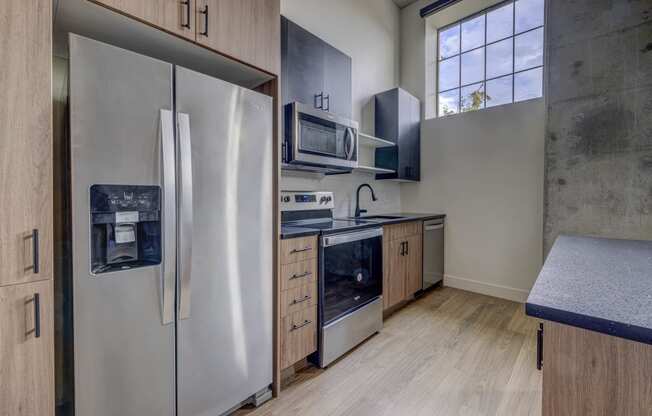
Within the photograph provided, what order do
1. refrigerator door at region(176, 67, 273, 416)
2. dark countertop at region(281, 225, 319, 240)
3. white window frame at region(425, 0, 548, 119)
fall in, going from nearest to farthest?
refrigerator door at region(176, 67, 273, 416) < dark countertop at region(281, 225, 319, 240) < white window frame at region(425, 0, 548, 119)

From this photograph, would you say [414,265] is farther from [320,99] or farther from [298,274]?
[320,99]

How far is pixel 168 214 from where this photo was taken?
123 centimetres

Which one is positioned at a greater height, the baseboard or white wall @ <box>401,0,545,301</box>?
white wall @ <box>401,0,545,301</box>

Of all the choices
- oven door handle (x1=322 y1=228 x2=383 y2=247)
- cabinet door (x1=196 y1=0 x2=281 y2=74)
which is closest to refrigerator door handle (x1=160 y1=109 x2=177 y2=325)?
cabinet door (x1=196 y1=0 x2=281 y2=74)

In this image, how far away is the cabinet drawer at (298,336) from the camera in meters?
1.76

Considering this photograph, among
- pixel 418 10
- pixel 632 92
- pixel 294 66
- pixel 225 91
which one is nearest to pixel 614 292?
pixel 225 91

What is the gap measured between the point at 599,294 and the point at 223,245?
1405 mm

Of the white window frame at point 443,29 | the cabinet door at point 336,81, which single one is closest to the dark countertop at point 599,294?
the cabinet door at point 336,81

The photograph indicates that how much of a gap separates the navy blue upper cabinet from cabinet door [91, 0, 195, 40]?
909mm

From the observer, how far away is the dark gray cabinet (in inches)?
136

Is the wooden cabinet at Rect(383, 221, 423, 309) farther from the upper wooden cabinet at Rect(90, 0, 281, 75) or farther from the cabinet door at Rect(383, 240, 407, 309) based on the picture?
the upper wooden cabinet at Rect(90, 0, 281, 75)

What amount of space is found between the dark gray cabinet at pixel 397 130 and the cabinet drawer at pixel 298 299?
2.04 meters

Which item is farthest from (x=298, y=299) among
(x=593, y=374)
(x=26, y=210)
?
(x=593, y=374)

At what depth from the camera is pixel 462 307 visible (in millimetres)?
3053
